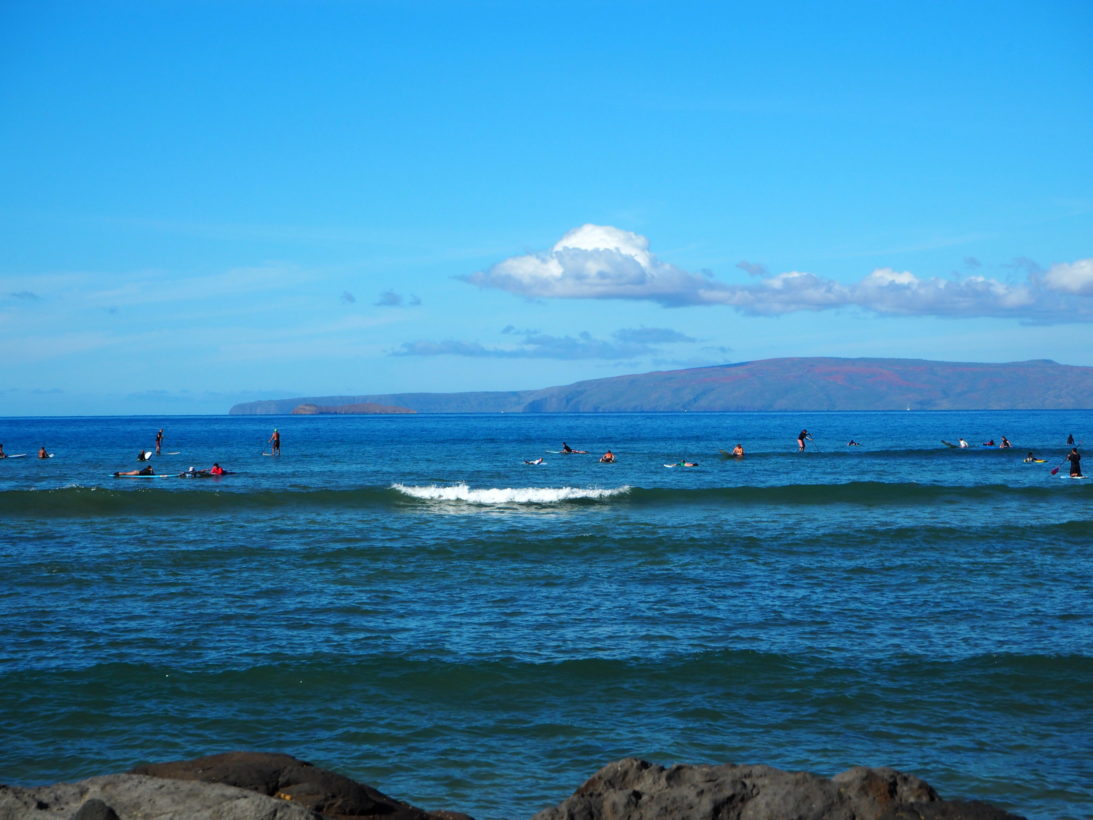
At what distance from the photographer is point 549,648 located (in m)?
14.0

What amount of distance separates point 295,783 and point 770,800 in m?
3.25

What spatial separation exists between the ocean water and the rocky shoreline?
2316 millimetres

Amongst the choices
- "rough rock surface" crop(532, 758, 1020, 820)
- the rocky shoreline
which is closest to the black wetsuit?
"rough rock surface" crop(532, 758, 1020, 820)

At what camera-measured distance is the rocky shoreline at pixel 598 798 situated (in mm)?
5863

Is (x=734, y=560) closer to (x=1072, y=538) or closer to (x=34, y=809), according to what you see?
(x=1072, y=538)

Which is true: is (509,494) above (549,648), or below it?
above

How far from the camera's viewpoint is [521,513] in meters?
32.7

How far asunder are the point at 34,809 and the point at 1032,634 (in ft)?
44.7

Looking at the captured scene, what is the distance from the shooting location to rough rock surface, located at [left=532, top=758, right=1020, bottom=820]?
5.93 meters

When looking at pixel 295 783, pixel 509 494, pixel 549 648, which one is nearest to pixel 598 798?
pixel 295 783

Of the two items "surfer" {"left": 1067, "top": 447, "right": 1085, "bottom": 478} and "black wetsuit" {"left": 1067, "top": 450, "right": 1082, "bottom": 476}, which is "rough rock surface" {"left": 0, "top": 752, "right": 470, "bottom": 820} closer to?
"black wetsuit" {"left": 1067, "top": 450, "right": 1082, "bottom": 476}

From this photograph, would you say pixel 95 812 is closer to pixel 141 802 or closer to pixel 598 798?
pixel 141 802

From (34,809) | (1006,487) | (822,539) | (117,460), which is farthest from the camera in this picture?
(117,460)

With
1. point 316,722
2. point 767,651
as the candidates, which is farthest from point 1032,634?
point 316,722
